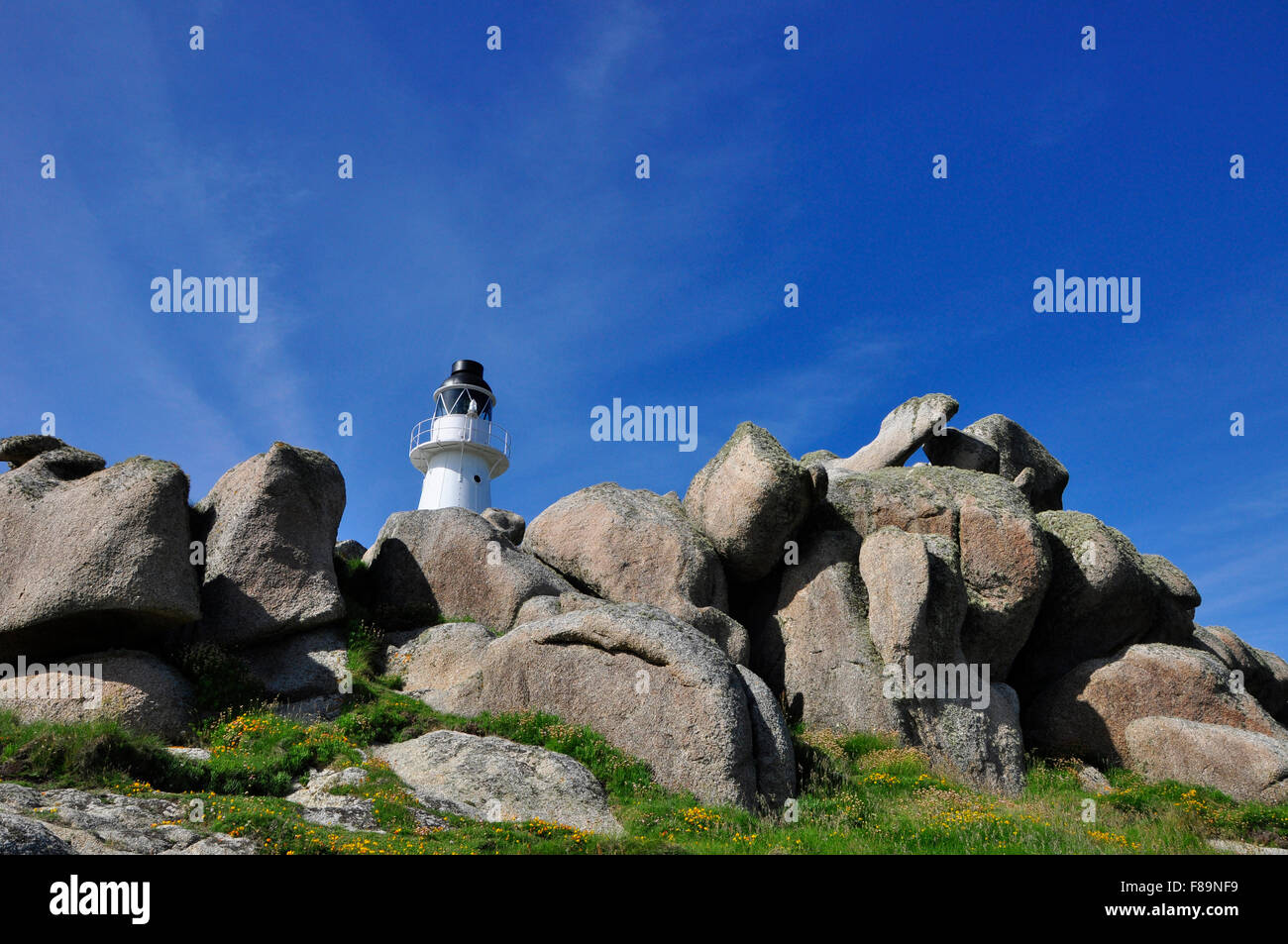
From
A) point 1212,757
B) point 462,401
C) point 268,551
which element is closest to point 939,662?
point 1212,757

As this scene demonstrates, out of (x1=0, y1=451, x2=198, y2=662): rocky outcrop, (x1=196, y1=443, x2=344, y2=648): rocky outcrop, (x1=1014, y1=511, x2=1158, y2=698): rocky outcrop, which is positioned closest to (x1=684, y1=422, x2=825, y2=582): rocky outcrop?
(x1=1014, y1=511, x2=1158, y2=698): rocky outcrop

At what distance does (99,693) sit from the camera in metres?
16.9

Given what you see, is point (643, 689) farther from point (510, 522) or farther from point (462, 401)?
point (462, 401)

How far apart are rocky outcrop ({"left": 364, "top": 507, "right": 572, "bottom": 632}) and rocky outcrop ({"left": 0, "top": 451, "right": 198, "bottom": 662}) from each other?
5.54m

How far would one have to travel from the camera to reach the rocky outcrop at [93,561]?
17.6m

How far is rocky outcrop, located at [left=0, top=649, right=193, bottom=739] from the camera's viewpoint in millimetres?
16734

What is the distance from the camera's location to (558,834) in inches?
504

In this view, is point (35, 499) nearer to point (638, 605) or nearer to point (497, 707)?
point (497, 707)

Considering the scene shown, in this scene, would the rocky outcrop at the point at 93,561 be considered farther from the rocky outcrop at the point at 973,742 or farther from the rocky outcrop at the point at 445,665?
the rocky outcrop at the point at 973,742

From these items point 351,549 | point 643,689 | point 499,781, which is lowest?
point 499,781

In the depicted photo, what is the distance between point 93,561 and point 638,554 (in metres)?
12.0

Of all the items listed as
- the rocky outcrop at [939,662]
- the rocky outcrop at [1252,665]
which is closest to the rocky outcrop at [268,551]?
the rocky outcrop at [939,662]

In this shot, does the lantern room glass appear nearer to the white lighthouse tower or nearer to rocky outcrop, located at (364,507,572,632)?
the white lighthouse tower
